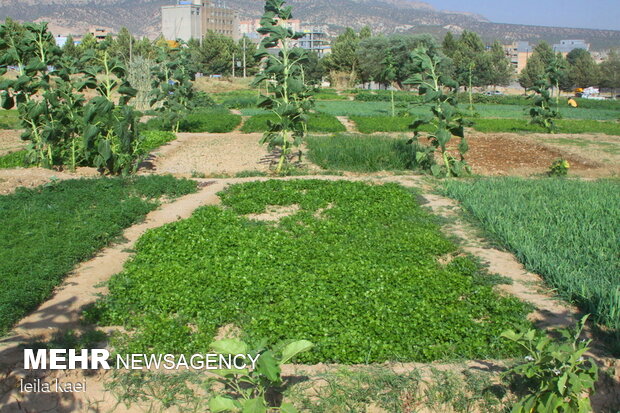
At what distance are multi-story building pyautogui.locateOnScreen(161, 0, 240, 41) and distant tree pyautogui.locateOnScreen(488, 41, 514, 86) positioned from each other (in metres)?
73.4

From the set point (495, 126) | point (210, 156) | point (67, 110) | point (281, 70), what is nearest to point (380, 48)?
point (495, 126)

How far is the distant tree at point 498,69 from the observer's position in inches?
2813

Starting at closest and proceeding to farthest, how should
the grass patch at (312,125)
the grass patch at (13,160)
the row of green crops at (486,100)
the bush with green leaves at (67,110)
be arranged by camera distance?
1. the bush with green leaves at (67,110)
2. the grass patch at (13,160)
3. the grass patch at (312,125)
4. the row of green crops at (486,100)

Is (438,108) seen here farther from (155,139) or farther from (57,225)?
(155,139)

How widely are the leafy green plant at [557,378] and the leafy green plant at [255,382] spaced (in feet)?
4.92

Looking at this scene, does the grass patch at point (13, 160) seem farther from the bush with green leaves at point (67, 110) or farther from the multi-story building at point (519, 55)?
the multi-story building at point (519, 55)

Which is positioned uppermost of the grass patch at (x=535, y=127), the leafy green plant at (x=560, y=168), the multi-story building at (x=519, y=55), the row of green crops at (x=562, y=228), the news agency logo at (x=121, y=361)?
the multi-story building at (x=519, y=55)

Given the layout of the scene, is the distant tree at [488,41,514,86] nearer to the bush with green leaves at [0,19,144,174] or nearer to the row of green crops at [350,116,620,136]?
the row of green crops at [350,116,620,136]

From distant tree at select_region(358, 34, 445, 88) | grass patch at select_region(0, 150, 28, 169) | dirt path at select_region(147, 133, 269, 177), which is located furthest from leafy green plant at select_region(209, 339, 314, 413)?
distant tree at select_region(358, 34, 445, 88)

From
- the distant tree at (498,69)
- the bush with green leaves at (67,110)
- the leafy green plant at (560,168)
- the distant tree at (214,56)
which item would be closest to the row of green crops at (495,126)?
the leafy green plant at (560,168)

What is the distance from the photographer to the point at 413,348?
490 centimetres

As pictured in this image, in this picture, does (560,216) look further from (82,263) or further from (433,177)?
(82,263)

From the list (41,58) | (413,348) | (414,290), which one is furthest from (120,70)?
(413,348)

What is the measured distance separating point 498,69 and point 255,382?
7813cm
